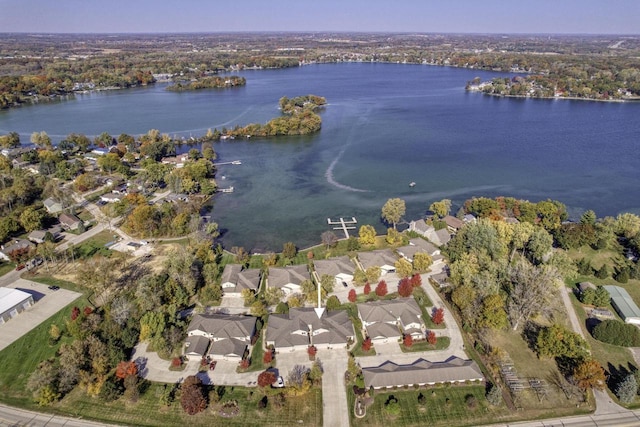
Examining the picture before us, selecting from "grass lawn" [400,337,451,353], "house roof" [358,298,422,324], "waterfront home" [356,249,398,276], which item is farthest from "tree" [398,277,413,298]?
"grass lawn" [400,337,451,353]

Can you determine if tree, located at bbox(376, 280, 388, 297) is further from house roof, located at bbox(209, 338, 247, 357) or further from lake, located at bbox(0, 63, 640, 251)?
lake, located at bbox(0, 63, 640, 251)

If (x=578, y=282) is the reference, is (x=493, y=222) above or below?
above

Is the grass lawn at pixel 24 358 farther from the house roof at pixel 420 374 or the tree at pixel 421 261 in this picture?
the tree at pixel 421 261

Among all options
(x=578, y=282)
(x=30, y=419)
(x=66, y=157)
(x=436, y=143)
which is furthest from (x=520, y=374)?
(x=66, y=157)

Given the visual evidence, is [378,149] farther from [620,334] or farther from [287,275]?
[620,334]

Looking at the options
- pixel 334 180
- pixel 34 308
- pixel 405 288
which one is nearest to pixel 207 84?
pixel 334 180

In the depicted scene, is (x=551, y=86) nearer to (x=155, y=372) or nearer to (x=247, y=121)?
(x=247, y=121)

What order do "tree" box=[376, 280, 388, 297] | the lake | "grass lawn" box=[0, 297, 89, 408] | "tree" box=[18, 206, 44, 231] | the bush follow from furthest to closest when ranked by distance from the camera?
1. the lake
2. "tree" box=[18, 206, 44, 231]
3. "tree" box=[376, 280, 388, 297]
4. the bush
5. "grass lawn" box=[0, 297, 89, 408]
